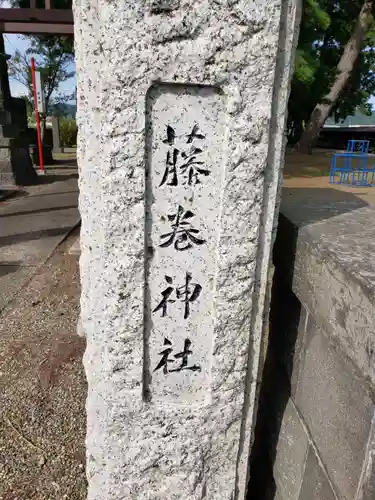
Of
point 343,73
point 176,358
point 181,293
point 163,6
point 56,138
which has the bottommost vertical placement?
point 176,358

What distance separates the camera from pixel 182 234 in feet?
3.91

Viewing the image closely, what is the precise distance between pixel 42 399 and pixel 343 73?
1398 cm

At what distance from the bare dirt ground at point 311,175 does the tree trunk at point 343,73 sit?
78cm

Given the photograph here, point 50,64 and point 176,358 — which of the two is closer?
point 176,358

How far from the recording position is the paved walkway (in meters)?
4.02

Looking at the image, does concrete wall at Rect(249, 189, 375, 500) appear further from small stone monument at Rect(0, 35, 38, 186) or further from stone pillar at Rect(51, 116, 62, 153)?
stone pillar at Rect(51, 116, 62, 153)

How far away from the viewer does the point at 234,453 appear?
1392 millimetres

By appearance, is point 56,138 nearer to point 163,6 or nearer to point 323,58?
point 323,58

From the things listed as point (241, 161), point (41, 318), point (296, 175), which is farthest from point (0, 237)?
point (296, 175)

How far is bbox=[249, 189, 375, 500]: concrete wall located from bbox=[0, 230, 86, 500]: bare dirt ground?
0.90m

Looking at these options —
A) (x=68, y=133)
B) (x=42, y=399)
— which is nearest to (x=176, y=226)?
(x=42, y=399)

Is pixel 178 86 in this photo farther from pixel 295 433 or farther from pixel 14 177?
pixel 14 177

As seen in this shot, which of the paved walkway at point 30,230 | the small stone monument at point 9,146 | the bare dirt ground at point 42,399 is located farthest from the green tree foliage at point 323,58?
the bare dirt ground at point 42,399

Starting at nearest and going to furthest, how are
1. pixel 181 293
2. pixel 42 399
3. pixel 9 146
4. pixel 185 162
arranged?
pixel 185 162 < pixel 181 293 < pixel 42 399 < pixel 9 146
